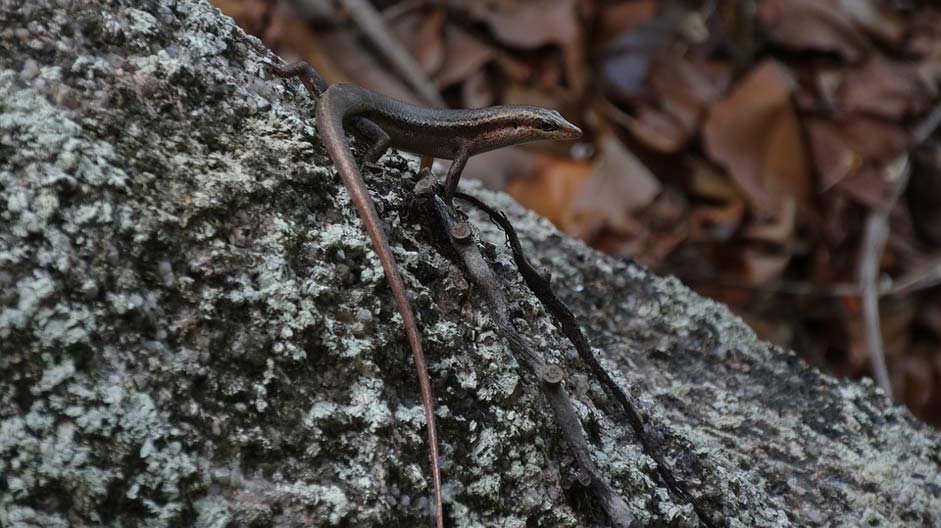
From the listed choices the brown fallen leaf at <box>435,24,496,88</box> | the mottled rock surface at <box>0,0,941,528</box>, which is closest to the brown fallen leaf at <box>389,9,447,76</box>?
the brown fallen leaf at <box>435,24,496,88</box>

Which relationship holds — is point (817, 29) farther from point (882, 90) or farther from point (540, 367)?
point (540, 367)

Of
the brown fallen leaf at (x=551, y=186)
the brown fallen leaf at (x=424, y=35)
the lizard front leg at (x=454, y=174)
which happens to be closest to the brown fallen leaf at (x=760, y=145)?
the brown fallen leaf at (x=551, y=186)

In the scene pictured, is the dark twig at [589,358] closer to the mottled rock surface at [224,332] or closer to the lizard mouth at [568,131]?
the mottled rock surface at [224,332]

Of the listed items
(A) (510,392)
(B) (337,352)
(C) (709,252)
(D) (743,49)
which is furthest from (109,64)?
(D) (743,49)

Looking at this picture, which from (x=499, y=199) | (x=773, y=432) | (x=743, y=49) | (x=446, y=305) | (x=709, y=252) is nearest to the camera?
(x=446, y=305)

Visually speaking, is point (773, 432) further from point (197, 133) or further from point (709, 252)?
point (709, 252)

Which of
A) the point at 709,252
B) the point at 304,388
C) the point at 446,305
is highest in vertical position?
the point at 709,252

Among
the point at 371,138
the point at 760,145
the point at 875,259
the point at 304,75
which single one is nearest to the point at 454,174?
the point at 371,138
